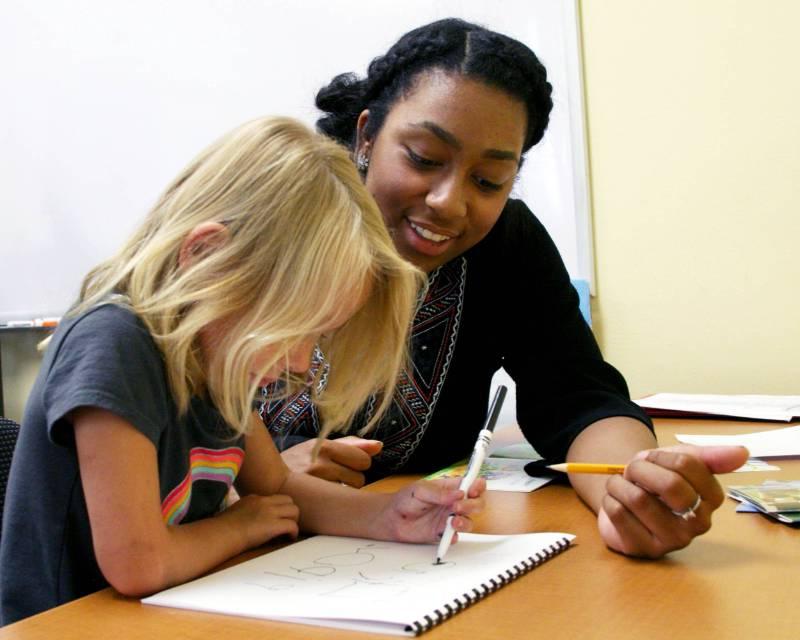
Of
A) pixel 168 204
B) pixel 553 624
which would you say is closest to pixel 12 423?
pixel 168 204

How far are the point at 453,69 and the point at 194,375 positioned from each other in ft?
1.78

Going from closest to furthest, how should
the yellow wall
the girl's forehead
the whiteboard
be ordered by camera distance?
the girl's forehead < the yellow wall < the whiteboard

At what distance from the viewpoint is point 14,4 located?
9.67ft

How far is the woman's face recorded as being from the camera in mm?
1119

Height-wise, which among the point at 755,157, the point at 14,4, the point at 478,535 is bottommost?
the point at 478,535

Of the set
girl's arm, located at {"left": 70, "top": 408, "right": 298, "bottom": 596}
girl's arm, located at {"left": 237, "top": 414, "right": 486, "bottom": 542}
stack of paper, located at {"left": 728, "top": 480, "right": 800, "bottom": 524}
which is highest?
girl's arm, located at {"left": 70, "top": 408, "right": 298, "bottom": 596}

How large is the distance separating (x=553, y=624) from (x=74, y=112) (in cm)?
265

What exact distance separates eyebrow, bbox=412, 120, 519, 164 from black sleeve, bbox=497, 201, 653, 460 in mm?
266

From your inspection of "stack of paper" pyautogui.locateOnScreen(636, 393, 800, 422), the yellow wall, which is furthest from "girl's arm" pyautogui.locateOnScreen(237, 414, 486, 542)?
the yellow wall

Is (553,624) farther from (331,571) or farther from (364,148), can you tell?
(364,148)

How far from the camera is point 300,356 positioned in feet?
2.88

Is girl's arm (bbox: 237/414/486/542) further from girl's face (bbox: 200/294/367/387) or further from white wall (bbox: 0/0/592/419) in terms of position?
white wall (bbox: 0/0/592/419)

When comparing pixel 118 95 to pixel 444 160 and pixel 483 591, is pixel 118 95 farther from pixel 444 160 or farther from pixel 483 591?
pixel 483 591

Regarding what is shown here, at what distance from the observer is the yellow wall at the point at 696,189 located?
84.4 inches
